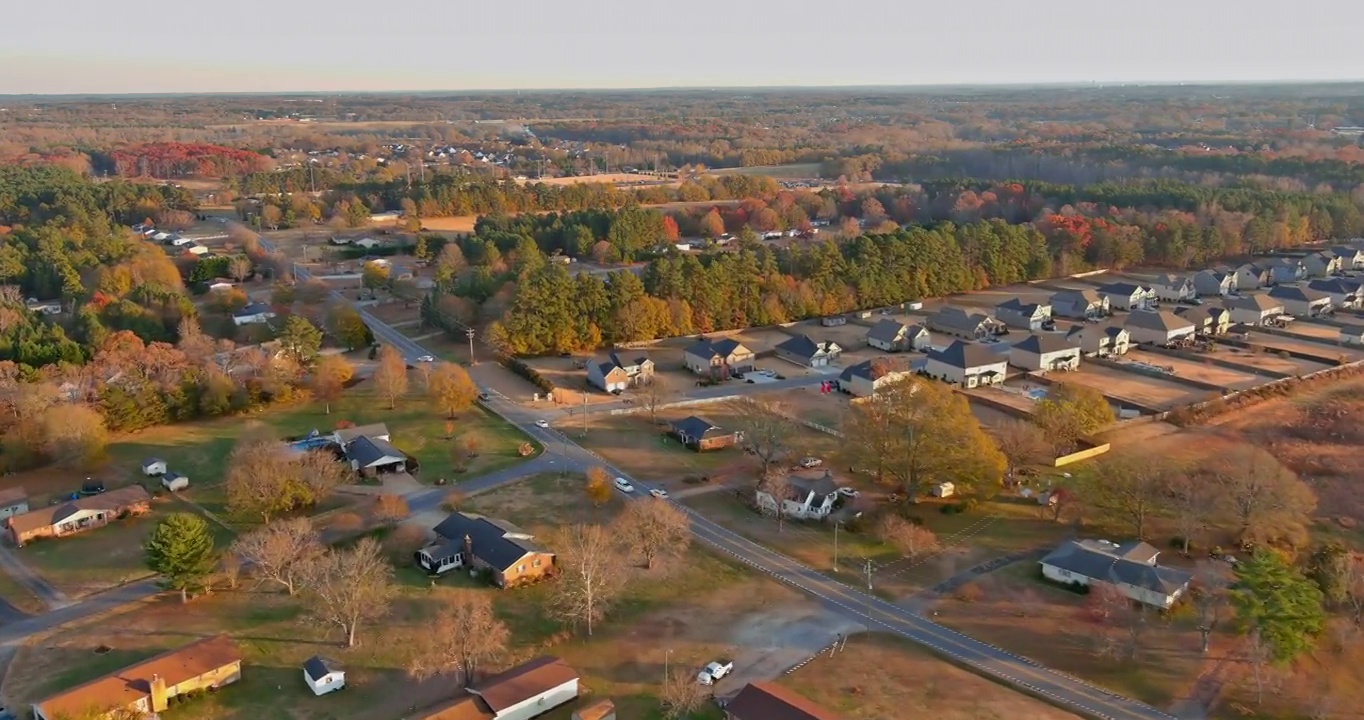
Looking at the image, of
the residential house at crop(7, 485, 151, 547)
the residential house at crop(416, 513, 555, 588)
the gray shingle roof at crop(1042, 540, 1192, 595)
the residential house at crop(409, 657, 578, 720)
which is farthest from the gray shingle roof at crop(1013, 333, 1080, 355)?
the residential house at crop(7, 485, 151, 547)

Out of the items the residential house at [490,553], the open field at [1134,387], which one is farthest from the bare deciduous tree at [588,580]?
the open field at [1134,387]

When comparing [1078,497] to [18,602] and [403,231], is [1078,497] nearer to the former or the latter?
[18,602]

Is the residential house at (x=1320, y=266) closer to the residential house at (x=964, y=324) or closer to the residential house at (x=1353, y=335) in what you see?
the residential house at (x=1353, y=335)

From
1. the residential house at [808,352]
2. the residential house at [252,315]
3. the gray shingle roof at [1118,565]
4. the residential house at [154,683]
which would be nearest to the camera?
the residential house at [154,683]

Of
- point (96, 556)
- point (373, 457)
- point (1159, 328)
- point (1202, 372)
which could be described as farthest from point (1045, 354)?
point (96, 556)

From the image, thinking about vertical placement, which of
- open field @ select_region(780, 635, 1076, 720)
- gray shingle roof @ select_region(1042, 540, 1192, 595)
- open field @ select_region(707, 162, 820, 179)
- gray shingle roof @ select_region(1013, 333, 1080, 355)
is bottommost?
open field @ select_region(780, 635, 1076, 720)

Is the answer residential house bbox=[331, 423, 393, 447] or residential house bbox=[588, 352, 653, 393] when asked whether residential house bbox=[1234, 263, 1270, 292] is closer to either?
residential house bbox=[588, 352, 653, 393]

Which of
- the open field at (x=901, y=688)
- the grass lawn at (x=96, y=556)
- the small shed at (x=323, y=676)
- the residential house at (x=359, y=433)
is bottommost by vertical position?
the open field at (x=901, y=688)

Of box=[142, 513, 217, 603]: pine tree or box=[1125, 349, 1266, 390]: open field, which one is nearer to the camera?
box=[142, 513, 217, 603]: pine tree
